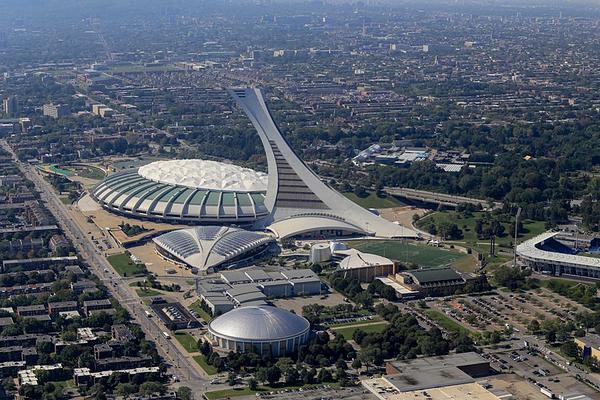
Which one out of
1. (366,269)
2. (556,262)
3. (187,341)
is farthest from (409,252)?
(187,341)

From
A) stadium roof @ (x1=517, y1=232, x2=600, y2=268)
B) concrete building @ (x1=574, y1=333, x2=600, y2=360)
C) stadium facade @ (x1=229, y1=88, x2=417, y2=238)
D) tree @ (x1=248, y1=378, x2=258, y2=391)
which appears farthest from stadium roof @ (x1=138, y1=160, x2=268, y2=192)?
tree @ (x1=248, y1=378, x2=258, y2=391)

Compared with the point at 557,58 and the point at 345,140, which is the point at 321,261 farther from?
the point at 557,58

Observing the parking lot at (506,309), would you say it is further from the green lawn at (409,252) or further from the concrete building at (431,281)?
the green lawn at (409,252)

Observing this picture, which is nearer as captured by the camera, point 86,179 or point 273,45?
point 86,179

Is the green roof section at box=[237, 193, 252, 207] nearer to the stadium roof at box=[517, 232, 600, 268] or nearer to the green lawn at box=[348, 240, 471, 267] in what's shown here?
the green lawn at box=[348, 240, 471, 267]

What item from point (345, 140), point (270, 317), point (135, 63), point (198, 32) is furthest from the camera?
point (198, 32)

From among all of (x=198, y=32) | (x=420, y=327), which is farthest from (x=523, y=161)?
(x=198, y=32)

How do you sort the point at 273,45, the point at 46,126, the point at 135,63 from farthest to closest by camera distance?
the point at 273,45
the point at 135,63
the point at 46,126

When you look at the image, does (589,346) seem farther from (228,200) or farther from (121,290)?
(228,200)

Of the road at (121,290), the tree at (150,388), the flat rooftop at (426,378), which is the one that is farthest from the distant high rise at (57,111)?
the flat rooftop at (426,378)
